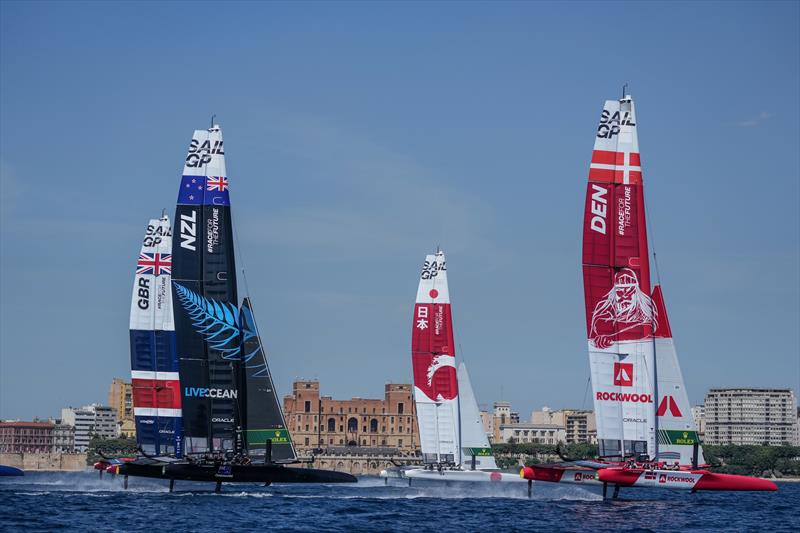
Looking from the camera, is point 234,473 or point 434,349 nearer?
point 234,473

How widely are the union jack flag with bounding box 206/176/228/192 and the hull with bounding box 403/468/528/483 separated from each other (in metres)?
22.3

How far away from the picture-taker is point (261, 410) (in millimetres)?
46656

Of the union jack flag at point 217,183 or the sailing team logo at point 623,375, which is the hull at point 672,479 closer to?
A: the sailing team logo at point 623,375

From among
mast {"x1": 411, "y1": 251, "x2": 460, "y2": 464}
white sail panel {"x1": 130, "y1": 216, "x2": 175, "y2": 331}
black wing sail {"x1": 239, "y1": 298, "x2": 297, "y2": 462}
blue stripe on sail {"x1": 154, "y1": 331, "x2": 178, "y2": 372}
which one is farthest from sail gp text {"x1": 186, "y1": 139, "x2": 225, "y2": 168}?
mast {"x1": 411, "y1": 251, "x2": 460, "y2": 464}

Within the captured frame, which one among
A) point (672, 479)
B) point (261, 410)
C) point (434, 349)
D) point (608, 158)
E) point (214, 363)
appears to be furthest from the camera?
point (434, 349)

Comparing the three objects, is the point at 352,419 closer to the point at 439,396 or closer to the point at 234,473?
the point at 439,396

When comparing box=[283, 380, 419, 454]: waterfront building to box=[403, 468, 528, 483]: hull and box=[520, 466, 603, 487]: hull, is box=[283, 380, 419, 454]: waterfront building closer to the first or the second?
box=[403, 468, 528, 483]: hull

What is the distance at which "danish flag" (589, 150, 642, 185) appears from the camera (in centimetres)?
4162

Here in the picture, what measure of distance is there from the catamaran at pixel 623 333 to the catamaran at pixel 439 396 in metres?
21.3

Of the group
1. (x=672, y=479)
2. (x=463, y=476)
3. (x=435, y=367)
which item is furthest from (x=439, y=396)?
(x=672, y=479)

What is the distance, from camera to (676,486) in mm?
40594

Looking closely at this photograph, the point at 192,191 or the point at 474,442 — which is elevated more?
the point at 192,191

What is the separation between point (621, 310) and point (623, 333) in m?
0.77

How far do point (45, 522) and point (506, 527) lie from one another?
43.3 ft
